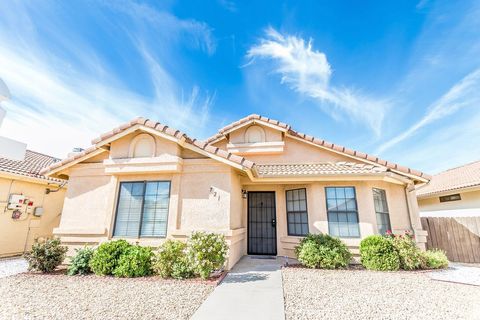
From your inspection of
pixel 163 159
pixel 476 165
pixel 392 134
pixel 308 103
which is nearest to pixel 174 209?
pixel 163 159

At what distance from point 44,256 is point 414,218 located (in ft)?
48.1

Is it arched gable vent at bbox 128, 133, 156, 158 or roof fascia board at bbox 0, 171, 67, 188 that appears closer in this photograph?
arched gable vent at bbox 128, 133, 156, 158

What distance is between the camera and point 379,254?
777 centimetres

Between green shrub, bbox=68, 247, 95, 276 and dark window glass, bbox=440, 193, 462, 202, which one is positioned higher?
dark window glass, bbox=440, 193, 462, 202

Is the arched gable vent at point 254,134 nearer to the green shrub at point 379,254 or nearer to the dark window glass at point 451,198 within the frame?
the green shrub at point 379,254

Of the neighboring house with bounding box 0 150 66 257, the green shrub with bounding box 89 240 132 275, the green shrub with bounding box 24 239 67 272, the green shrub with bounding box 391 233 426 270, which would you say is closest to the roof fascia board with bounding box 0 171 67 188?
the neighboring house with bounding box 0 150 66 257

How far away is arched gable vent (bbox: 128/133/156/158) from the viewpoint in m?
8.71

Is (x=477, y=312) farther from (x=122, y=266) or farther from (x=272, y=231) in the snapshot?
(x=122, y=266)

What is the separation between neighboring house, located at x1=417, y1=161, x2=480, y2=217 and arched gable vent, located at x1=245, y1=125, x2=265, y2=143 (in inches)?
324

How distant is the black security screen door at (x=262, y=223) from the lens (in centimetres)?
1037

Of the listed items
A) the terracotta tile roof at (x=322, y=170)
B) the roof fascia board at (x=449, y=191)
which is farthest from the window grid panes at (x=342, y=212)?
the roof fascia board at (x=449, y=191)

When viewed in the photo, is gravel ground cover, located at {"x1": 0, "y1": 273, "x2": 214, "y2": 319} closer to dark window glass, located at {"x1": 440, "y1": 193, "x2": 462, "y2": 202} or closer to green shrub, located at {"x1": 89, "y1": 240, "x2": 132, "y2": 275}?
green shrub, located at {"x1": 89, "y1": 240, "x2": 132, "y2": 275}

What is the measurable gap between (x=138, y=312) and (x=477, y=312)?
6744 millimetres

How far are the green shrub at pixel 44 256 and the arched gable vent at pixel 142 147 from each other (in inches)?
152
